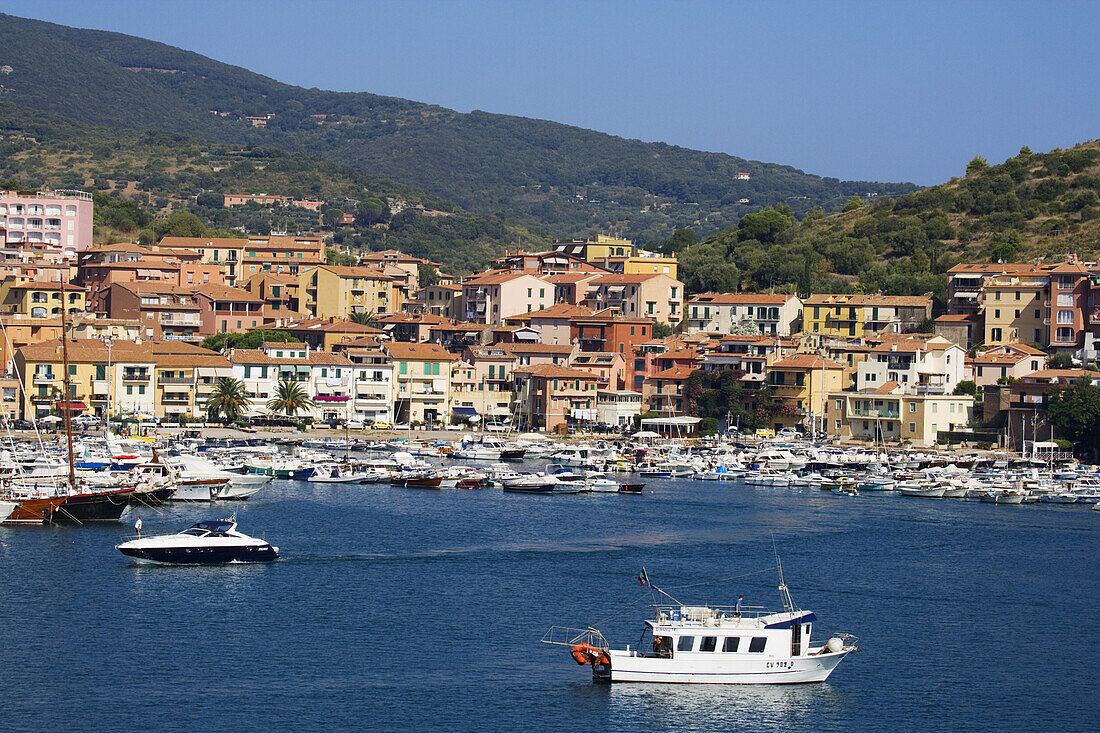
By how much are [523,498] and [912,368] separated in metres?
22.8

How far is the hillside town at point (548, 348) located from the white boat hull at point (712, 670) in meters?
41.6

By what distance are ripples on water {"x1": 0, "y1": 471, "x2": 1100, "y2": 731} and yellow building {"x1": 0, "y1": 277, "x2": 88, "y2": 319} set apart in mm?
34883

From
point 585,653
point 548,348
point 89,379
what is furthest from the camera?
point 548,348

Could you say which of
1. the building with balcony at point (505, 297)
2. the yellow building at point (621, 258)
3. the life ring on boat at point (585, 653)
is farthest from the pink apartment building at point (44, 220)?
the life ring on boat at point (585, 653)

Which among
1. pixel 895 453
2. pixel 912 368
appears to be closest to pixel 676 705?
pixel 895 453

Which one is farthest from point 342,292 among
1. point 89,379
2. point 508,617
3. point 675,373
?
point 508,617

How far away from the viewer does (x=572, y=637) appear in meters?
30.5

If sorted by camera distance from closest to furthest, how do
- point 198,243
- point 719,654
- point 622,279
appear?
1. point 719,654
2. point 622,279
3. point 198,243

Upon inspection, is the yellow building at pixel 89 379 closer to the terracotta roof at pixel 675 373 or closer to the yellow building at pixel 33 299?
the yellow building at pixel 33 299

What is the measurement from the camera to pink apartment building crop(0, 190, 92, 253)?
329ft

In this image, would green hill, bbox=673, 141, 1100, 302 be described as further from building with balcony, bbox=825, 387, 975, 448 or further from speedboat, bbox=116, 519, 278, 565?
speedboat, bbox=116, 519, 278, 565

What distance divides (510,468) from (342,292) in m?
31.6

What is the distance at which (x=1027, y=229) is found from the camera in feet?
323

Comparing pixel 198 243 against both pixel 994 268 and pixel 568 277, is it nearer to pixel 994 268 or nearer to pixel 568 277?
pixel 568 277
